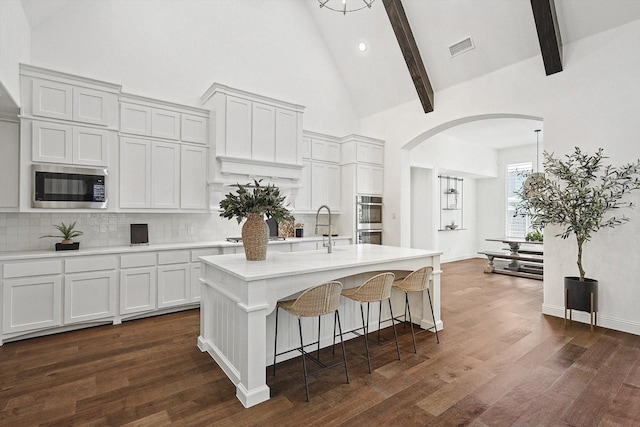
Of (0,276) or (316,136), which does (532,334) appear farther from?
(0,276)

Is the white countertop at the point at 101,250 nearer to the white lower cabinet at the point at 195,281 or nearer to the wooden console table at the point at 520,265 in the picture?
the white lower cabinet at the point at 195,281

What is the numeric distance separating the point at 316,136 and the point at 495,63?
3.06 metres

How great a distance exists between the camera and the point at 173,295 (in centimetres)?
417

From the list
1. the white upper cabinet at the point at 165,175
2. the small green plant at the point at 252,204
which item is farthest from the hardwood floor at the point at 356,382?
the white upper cabinet at the point at 165,175

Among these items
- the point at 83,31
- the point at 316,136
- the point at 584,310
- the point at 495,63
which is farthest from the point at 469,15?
the point at 83,31

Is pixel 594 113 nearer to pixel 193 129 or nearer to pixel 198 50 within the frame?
pixel 193 129

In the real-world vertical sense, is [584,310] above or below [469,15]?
below

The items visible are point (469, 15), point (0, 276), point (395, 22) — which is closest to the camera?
point (0, 276)

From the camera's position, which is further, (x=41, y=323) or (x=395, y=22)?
(x=395, y=22)

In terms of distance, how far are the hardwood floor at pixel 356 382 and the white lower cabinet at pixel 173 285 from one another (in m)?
0.44

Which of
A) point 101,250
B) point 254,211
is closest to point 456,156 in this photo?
point 254,211

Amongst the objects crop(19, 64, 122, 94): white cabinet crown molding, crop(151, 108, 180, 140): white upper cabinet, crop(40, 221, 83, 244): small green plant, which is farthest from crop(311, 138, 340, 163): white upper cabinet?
crop(40, 221, 83, 244): small green plant

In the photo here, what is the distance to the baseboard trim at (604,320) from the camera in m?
3.62

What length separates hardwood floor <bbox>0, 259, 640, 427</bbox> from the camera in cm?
209
